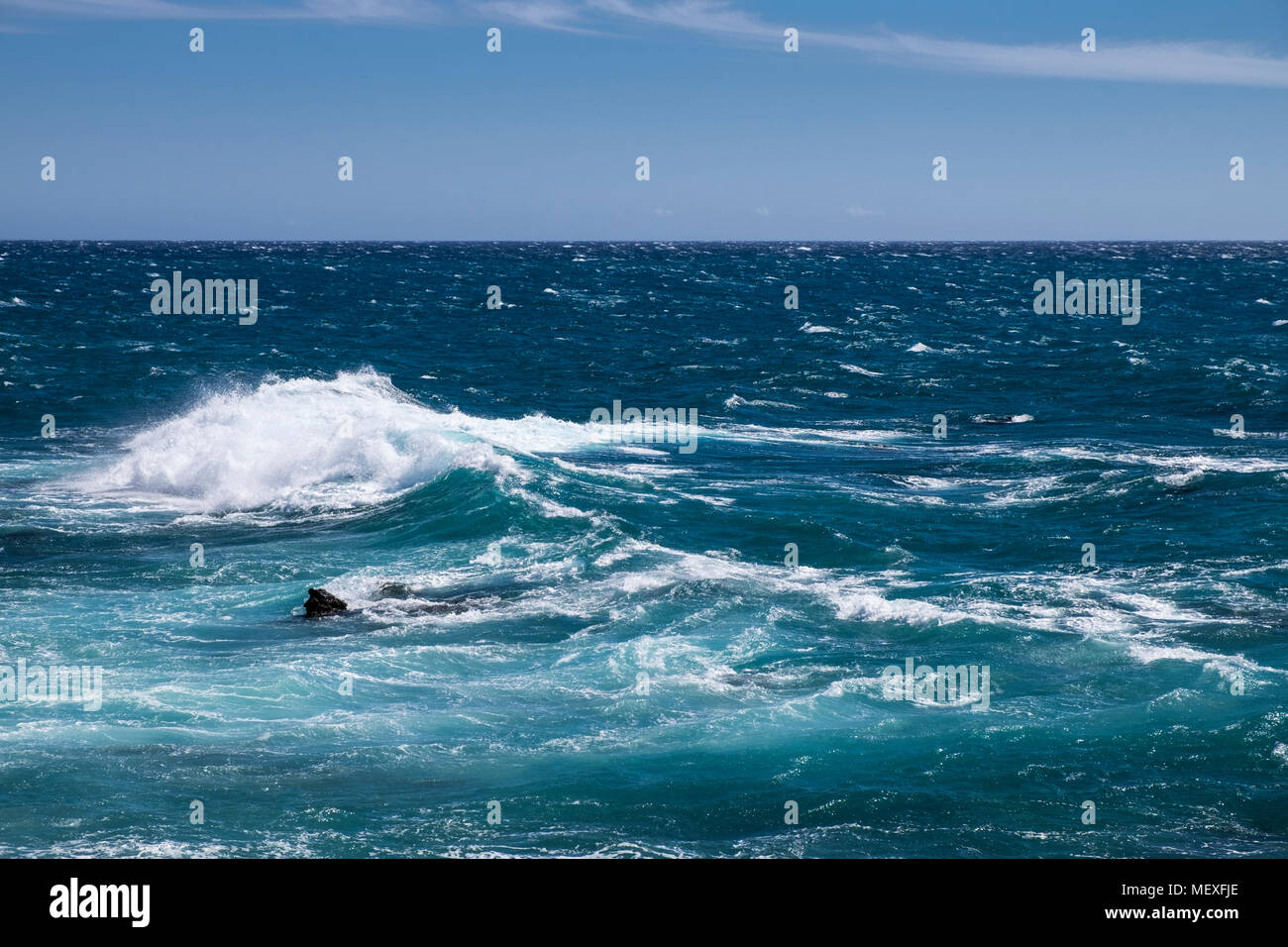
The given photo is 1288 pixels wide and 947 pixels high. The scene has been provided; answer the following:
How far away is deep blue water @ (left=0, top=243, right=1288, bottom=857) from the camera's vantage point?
1358 centimetres

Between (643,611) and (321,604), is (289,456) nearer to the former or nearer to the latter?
(321,604)

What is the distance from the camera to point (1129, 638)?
19.5 m

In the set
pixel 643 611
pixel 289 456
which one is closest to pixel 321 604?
pixel 643 611

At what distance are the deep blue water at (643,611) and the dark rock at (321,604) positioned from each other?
24cm

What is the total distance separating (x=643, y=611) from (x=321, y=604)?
5.24m

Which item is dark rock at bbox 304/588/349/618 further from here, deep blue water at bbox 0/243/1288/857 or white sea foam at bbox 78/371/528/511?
white sea foam at bbox 78/371/528/511

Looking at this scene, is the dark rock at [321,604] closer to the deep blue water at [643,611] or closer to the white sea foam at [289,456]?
the deep blue water at [643,611]

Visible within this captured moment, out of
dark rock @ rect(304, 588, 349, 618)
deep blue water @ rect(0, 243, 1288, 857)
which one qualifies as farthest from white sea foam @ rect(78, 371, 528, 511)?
dark rock @ rect(304, 588, 349, 618)


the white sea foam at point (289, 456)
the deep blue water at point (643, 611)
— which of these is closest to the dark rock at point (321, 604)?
the deep blue water at point (643, 611)

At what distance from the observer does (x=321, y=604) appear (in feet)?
67.4

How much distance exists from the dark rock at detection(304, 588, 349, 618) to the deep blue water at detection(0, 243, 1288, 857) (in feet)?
0.80
